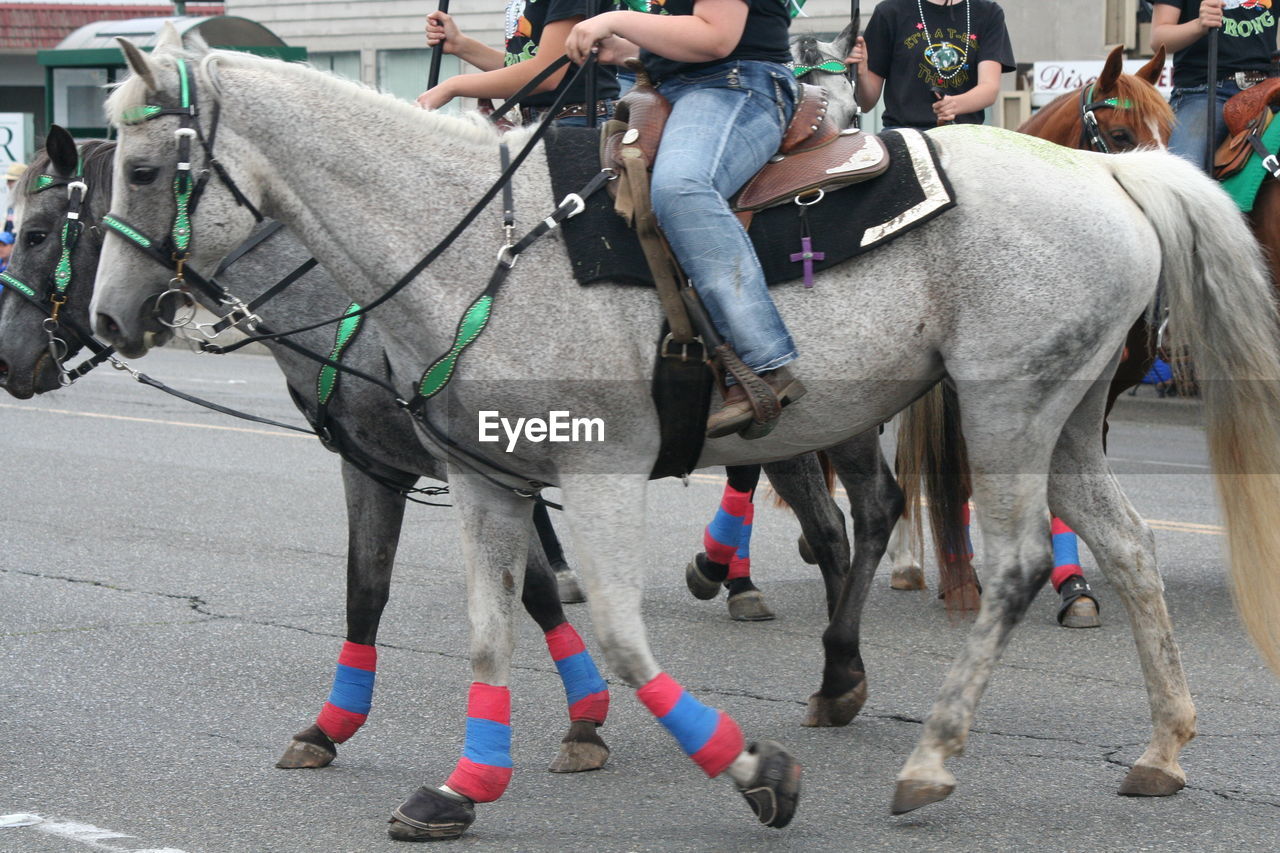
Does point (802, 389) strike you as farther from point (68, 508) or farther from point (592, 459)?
point (68, 508)

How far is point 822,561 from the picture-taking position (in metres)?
5.88

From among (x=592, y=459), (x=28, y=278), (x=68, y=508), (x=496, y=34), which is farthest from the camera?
(x=496, y=34)

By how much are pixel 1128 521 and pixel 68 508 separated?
22.3 ft

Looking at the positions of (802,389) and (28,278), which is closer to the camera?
(802,389)

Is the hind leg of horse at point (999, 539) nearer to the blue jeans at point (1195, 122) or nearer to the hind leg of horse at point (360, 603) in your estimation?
the hind leg of horse at point (360, 603)

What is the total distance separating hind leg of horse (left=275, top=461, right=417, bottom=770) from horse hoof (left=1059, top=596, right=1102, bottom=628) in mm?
2998

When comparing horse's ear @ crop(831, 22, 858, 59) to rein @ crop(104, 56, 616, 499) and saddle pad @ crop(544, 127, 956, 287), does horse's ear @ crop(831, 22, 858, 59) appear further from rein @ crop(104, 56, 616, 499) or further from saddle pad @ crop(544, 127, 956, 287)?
rein @ crop(104, 56, 616, 499)

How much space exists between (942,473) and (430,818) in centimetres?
291

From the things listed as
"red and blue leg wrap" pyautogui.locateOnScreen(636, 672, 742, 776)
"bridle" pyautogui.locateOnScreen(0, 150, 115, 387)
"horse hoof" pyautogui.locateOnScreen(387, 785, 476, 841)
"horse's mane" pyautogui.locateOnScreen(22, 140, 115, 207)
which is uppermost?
"horse's mane" pyautogui.locateOnScreen(22, 140, 115, 207)

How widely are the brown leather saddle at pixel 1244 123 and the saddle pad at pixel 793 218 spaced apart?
313cm

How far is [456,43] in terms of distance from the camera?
5.59 m

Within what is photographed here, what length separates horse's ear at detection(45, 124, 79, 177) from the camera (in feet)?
16.4

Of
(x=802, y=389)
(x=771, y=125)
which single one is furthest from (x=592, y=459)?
(x=771, y=125)

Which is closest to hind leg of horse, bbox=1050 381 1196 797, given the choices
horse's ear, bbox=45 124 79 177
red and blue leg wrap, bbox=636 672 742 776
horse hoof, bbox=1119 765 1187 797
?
horse hoof, bbox=1119 765 1187 797
